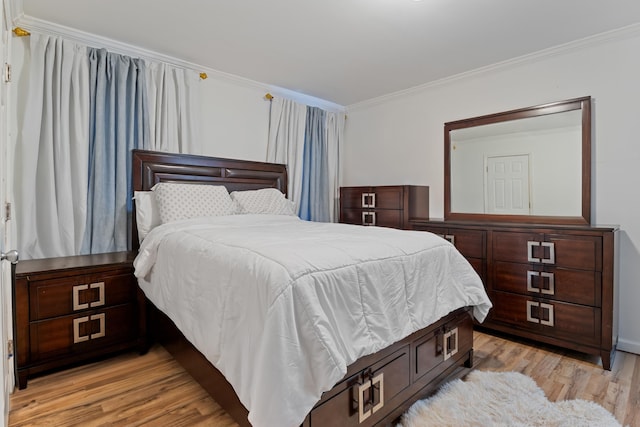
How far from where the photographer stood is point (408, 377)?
173 cm

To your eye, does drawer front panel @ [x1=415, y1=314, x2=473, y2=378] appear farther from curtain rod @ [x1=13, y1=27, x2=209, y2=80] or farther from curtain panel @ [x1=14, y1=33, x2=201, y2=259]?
curtain rod @ [x1=13, y1=27, x2=209, y2=80]

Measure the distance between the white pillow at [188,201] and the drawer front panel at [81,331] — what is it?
2.38ft

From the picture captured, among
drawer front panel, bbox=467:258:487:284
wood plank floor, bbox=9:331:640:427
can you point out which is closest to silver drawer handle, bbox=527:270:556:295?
drawer front panel, bbox=467:258:487:284

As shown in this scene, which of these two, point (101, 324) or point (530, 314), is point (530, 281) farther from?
point (101, 324)

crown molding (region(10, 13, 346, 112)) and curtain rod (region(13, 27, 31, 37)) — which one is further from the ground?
crown molding (region(10, 13, 346, 112))

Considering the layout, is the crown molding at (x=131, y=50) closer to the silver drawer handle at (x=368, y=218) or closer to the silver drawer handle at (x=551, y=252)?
the silver drawer handle at (x=368, y=218)

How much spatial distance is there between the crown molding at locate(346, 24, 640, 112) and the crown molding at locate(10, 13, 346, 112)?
1.18m

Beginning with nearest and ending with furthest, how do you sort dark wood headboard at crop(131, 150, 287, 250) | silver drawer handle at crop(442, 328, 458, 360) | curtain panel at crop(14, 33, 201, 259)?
silver drawer handle at crop(442, 328, 458, 360)
curtain panel at crop(14, 33, 201, 259)
dark wood headboard at crop(131, 150, 287, 250)

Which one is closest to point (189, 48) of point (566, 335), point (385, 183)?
point (385, 183)

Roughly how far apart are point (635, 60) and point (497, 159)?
112cm

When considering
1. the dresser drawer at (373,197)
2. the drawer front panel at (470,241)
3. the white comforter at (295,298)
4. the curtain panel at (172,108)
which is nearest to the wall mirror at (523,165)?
the drawer front panel at (470,241)

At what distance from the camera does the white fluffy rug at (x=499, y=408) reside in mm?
1672

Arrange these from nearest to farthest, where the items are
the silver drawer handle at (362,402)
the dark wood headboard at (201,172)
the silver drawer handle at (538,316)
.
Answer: the silver drawer handle at (362,402)
the silver drawer handle at (538,316)
the dark wood headboard at (201,172)

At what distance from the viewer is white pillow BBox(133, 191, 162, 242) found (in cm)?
263
